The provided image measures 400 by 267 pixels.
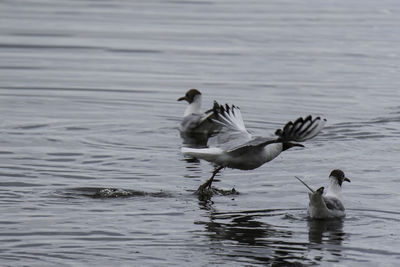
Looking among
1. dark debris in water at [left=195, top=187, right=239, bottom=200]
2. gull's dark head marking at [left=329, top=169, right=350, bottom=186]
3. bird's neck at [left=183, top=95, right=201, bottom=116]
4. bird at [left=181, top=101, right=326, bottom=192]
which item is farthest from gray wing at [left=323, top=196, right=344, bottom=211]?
bird's neck at [left=183, top=95, right=201, bottom=116]

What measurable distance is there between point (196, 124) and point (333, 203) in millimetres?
6117

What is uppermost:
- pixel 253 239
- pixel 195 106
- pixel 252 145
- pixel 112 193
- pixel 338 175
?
pixel 195 106

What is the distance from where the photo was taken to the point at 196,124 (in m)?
18.4

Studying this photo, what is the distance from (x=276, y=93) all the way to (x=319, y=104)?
1301 millimetres

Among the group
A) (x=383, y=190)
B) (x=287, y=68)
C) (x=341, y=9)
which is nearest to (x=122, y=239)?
(x=383, y=190)

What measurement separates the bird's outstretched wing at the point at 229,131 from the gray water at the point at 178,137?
693 mm

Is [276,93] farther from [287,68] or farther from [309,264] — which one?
[309,264]

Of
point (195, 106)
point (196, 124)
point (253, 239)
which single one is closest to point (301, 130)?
point (253, 239)

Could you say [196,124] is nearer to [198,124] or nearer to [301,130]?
[198,124]

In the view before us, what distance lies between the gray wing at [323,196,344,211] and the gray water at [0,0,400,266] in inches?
8.1

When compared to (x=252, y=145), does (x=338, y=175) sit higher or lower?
lower

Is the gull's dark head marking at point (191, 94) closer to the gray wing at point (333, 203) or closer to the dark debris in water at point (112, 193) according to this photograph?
the dark debris in water at point (112, 193)

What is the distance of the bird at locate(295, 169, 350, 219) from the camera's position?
40.2ft

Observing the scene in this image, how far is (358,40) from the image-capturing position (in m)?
30.6
